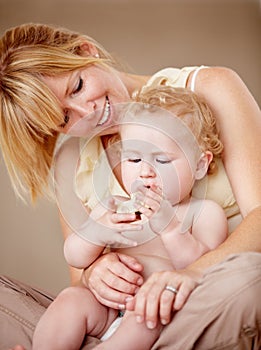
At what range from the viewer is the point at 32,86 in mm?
1104

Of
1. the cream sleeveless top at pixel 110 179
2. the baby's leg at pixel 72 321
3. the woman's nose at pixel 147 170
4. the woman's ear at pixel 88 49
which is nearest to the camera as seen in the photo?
the baby's leg at pixel 72 321

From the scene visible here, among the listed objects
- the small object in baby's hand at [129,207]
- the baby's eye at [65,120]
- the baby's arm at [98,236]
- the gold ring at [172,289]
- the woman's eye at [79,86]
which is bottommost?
the baby's arm at [98,236]

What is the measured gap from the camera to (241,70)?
1403 millimetres

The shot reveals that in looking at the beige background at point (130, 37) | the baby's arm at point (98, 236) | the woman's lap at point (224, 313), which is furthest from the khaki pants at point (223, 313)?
the beige background at point (130, 37)

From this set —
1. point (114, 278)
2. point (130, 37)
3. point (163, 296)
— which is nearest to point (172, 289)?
point (163, 296)

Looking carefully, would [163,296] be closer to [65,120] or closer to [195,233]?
[195,233]

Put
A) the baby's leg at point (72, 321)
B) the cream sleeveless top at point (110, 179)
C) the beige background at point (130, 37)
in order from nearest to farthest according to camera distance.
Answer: the baby's leg at point (72, 321)
the cream sleeveless top at point (110, 179)
the beige background at point (130, 37)

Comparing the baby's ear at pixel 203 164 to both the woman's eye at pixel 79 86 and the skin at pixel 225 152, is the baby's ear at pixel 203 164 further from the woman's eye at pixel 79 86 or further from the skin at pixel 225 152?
the woman's eye at pixel 79 86

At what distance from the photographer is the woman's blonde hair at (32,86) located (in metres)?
1.11

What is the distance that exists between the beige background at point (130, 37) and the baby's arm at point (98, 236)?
1.44 ft

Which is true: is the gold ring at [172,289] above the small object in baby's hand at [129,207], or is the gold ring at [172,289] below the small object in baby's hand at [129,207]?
above

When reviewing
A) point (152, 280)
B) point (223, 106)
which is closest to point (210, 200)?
point (223, 106)

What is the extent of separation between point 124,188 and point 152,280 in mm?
300

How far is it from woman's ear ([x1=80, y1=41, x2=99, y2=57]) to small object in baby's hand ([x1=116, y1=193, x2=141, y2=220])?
345mm
